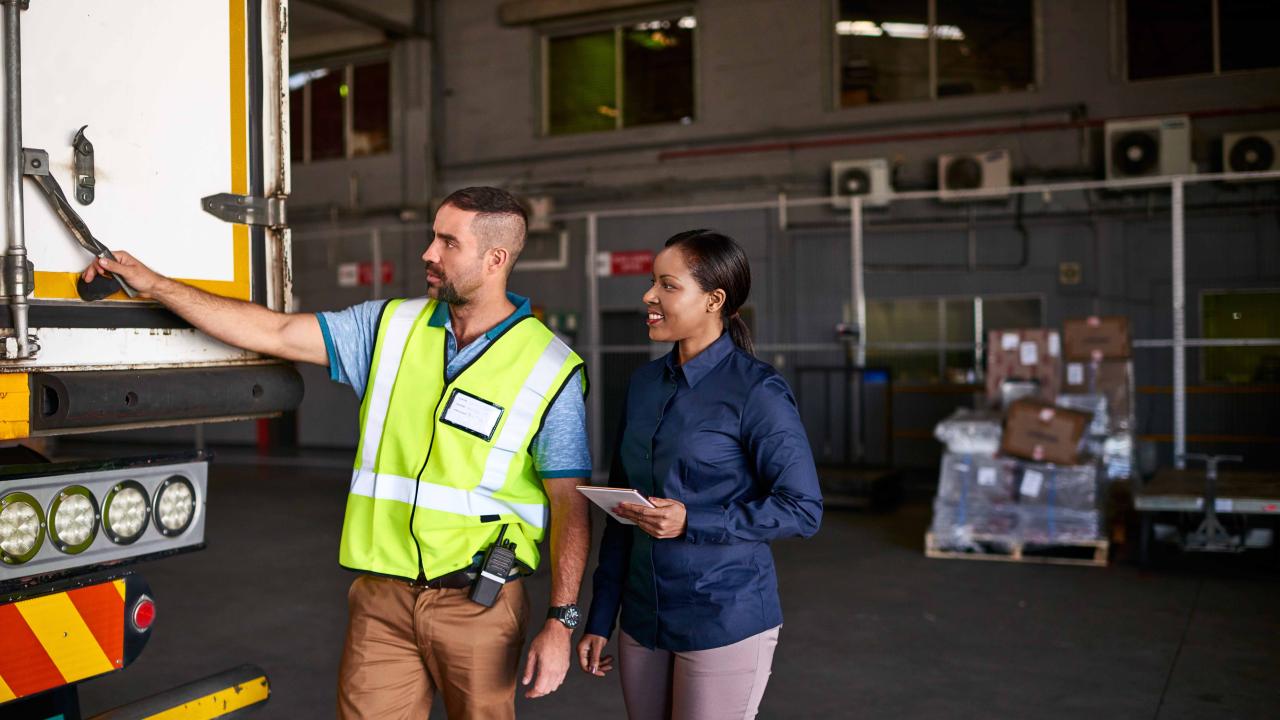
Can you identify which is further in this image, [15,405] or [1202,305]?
[1202,305]

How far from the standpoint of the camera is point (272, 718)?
499 cm

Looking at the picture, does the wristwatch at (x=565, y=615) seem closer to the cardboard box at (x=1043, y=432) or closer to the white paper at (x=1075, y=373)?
the cardboard box at (x=1043, y=432)

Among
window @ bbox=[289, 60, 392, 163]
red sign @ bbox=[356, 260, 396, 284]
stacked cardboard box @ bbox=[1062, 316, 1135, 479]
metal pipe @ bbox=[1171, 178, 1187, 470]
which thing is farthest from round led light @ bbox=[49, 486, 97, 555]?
window @ bbox=[289, 60, 392, 163]

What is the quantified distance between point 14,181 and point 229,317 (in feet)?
1.75

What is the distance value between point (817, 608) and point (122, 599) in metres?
5.30

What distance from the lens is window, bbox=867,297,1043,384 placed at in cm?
1409

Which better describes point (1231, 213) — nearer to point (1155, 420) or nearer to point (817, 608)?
point (1155, 420)

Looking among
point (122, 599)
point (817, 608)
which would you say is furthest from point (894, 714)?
point (122, 599)

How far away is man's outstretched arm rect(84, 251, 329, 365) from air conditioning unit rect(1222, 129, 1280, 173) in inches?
490

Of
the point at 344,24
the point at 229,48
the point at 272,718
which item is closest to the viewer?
the point at 229,48

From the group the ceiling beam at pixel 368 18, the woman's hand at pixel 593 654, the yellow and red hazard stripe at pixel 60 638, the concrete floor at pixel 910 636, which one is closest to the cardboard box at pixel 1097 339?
the concrete floor at pixel 910 636

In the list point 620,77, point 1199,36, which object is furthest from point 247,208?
point 620,77

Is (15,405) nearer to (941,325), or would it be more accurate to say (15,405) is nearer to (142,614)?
(142,614)

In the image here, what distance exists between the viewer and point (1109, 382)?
945 cm
